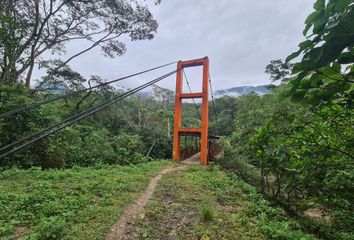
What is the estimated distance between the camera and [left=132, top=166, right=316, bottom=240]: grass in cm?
313

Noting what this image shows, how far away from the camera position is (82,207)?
3.70 m

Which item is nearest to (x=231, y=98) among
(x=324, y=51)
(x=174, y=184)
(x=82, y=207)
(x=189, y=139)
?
(x=189, y=139)

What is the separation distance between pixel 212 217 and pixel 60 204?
220 cm

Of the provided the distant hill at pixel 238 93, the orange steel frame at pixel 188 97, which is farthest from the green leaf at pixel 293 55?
the distant hill at pixel 238 93

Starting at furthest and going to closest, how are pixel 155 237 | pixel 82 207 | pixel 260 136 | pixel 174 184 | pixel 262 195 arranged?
pixel 174 184, pixel 262 195, pixel 82 207, pixel 155 237, pixel 260 136

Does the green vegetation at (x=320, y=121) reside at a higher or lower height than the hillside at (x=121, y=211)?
higher

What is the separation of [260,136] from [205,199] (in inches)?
126

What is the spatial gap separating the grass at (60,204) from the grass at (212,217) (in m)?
0.52

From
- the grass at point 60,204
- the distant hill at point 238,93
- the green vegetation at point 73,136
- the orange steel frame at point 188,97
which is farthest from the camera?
the distant hill at point 238,93

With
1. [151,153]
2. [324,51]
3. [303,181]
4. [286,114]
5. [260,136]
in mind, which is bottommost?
A: [151,153]

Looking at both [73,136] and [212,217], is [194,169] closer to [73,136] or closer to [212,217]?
[73,136]

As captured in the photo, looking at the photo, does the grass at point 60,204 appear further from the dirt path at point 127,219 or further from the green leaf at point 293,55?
the green leaf at point 293,55

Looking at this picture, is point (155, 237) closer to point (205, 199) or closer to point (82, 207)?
point (82, 207)

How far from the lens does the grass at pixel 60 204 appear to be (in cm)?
283
